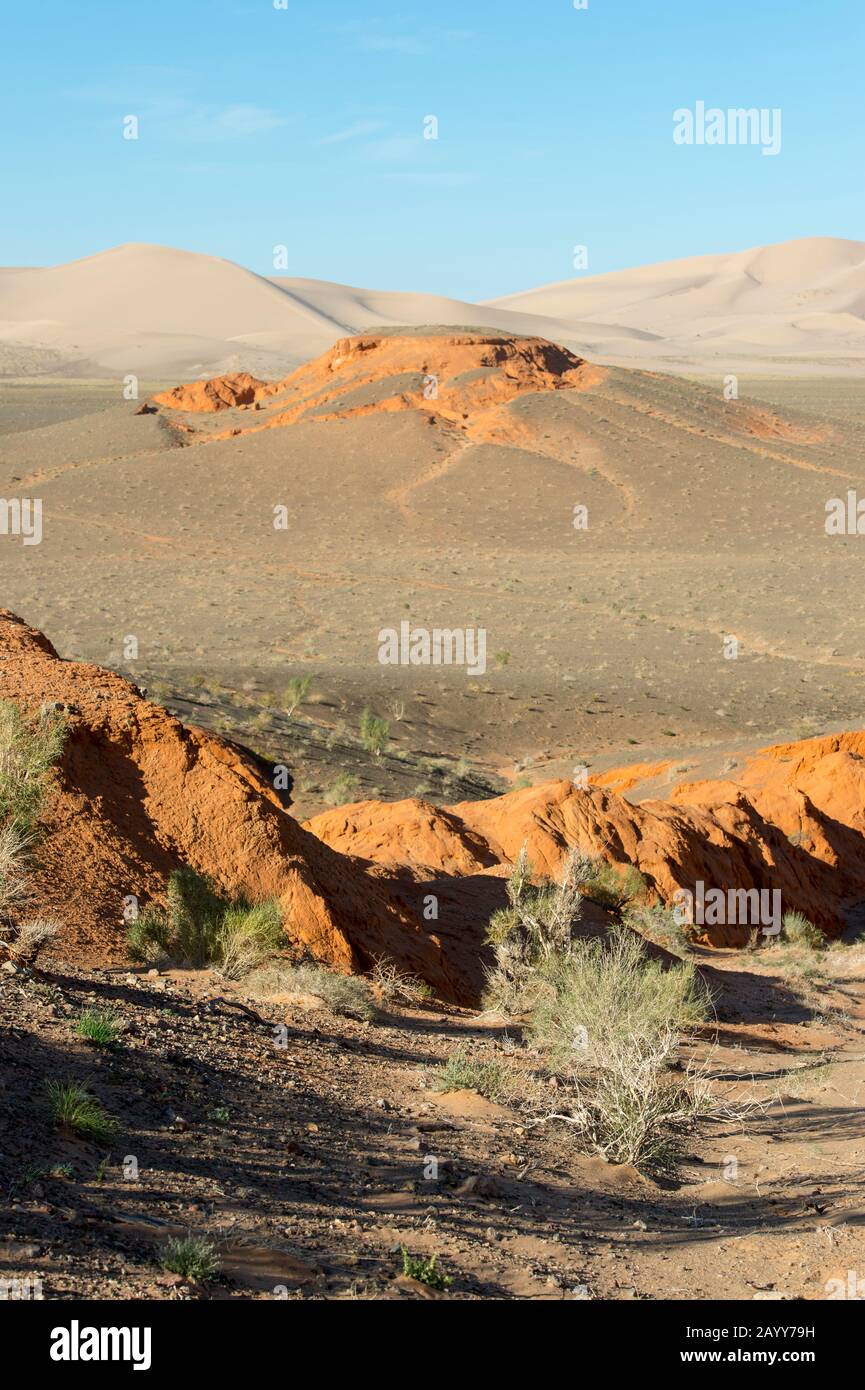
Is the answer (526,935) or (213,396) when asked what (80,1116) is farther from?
(213,396)

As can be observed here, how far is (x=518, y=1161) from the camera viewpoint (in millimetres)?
7191

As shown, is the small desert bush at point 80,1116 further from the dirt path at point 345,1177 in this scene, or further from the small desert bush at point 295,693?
the small desert bush at point 295,693

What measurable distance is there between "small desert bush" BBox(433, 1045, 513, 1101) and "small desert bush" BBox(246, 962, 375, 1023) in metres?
0.82

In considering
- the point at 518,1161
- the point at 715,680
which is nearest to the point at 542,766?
the point at 715,680

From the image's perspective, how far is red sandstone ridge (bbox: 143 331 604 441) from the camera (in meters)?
65.0

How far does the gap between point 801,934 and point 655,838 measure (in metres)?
2.21

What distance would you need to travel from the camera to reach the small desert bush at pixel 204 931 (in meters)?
9.35

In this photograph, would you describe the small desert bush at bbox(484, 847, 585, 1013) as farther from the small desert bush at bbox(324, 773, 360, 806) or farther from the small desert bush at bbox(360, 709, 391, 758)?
the small desert bush at bbox(360, 709, 391, 758)

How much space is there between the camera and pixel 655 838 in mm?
17594

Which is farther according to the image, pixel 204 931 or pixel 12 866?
pixel 204 931

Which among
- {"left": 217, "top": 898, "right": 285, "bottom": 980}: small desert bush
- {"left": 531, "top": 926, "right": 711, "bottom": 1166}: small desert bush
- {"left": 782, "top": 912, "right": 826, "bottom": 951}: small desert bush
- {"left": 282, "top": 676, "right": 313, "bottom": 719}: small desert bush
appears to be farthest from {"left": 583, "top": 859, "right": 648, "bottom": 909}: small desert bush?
{"left": 282, "top": 676, "right": 313, "bottom": 719}: small desert bush

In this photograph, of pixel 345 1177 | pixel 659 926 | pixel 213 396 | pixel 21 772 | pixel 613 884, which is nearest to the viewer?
pixel 345 1177

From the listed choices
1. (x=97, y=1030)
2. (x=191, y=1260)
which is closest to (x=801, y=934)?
(x=97, y=1030)
